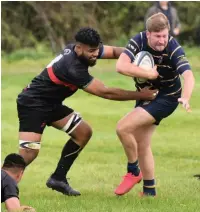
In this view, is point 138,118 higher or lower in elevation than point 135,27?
higher

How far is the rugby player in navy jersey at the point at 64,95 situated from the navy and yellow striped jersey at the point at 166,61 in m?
0.17

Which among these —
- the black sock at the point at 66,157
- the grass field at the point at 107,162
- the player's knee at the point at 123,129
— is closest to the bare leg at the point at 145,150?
the player's knee at the point at 123,129

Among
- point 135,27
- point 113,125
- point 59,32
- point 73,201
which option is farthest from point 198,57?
point 135,27

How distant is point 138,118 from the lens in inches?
339

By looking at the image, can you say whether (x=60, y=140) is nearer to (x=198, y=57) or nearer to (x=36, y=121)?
(x=36, y=121)

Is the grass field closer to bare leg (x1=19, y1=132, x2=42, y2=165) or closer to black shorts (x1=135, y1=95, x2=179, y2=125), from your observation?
bare leg (x1=19, y1=132, x2=42, y2=165)

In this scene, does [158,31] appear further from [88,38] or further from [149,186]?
[149,186]

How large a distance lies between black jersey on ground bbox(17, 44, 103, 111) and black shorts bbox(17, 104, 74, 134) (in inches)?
2.3

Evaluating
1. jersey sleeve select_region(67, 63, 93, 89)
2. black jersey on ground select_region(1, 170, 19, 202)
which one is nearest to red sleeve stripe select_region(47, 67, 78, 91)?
jersey sleeve select_region(67, 63, 93, 89)

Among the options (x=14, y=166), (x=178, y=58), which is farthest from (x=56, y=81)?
(x=14, y=166)

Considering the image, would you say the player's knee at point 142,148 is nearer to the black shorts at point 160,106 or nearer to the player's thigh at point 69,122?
the black shorts at point 160,106

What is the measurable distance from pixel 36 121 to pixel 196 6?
32.1 m

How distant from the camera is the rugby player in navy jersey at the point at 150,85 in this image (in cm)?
838

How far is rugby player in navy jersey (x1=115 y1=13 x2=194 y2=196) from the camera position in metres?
8.38
